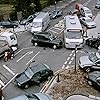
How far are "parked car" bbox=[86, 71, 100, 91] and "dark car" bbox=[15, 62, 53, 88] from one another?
11.2 ft

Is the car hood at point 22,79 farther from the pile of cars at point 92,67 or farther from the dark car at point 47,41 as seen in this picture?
the dark car at point 47,41

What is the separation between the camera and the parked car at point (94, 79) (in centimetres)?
2412

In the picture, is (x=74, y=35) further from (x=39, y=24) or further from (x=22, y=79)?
(x=22, y=79)

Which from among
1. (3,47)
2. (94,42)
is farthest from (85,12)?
(3,47)

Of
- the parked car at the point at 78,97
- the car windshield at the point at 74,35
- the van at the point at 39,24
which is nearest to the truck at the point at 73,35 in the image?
the car windshield at the point at 74,35

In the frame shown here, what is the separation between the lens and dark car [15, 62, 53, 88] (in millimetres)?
25220

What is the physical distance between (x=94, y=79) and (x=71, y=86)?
6.39 feet

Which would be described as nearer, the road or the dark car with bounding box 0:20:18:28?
the road

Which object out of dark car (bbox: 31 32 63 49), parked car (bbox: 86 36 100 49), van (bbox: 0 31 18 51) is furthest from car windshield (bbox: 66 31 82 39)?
van (bbox: 0 31 18 51)

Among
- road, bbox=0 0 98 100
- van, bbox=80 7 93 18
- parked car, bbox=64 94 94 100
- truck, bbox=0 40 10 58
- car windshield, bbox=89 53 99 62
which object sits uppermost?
van, bbox=80 7 93 18

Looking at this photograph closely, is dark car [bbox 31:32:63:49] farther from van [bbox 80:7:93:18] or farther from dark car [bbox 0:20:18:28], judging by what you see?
van [bbox 80:7:93:18]

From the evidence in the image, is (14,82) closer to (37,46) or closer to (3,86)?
(3,86)

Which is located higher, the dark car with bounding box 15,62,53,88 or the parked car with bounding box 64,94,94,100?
the dark car with bounding box 15,62,53,88

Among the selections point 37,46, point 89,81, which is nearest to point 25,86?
point 89,81
